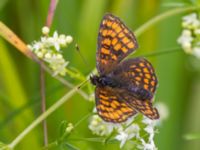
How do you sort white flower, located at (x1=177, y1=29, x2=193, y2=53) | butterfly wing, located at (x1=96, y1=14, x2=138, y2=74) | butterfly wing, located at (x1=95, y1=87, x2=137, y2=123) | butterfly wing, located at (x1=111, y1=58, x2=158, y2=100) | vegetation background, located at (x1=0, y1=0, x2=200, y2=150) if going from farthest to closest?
vegetation background, located at (x1=0, y1=0, x2=200, y2=150) < white flower, located at (x1=177, y1=29, x2=193, y2=53) < butterfly wing, located at (x1=96, y1=14, x2=138, y2=74) < butterfly wing, located at (x1=111, y1=58, x2=158, y2=100) < butterfly wing, located at (x1=95, y1=87, x2=137, y2=123)

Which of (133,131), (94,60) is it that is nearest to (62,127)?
(133,131)

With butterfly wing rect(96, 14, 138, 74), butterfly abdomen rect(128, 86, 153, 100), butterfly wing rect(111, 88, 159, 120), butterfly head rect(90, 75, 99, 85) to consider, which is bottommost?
butterfly wing rect(111, 88, 159, 120)

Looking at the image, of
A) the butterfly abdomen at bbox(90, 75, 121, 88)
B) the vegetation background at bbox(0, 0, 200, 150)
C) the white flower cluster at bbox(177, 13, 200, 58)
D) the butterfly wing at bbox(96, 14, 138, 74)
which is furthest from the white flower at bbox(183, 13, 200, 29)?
the vegetation background at bbox(0, 0, 200, 150)

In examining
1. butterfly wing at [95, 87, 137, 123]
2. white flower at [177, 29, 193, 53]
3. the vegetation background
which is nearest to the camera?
butterfly wing at [95, 87, 137, 123]

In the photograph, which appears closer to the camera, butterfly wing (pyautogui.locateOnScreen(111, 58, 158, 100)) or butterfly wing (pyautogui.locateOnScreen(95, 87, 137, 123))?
butterfly wing (pyautogui.locateOnScreen(95, 87, 137, 123))

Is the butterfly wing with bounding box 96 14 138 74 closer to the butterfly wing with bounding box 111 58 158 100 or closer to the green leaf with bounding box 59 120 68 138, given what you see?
the butterfly wing with bounding box 111 58 158 100

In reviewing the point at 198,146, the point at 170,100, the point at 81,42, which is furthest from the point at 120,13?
the point at 198,146

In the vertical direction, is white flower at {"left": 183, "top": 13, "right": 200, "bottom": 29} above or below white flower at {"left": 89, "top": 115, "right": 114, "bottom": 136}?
above
